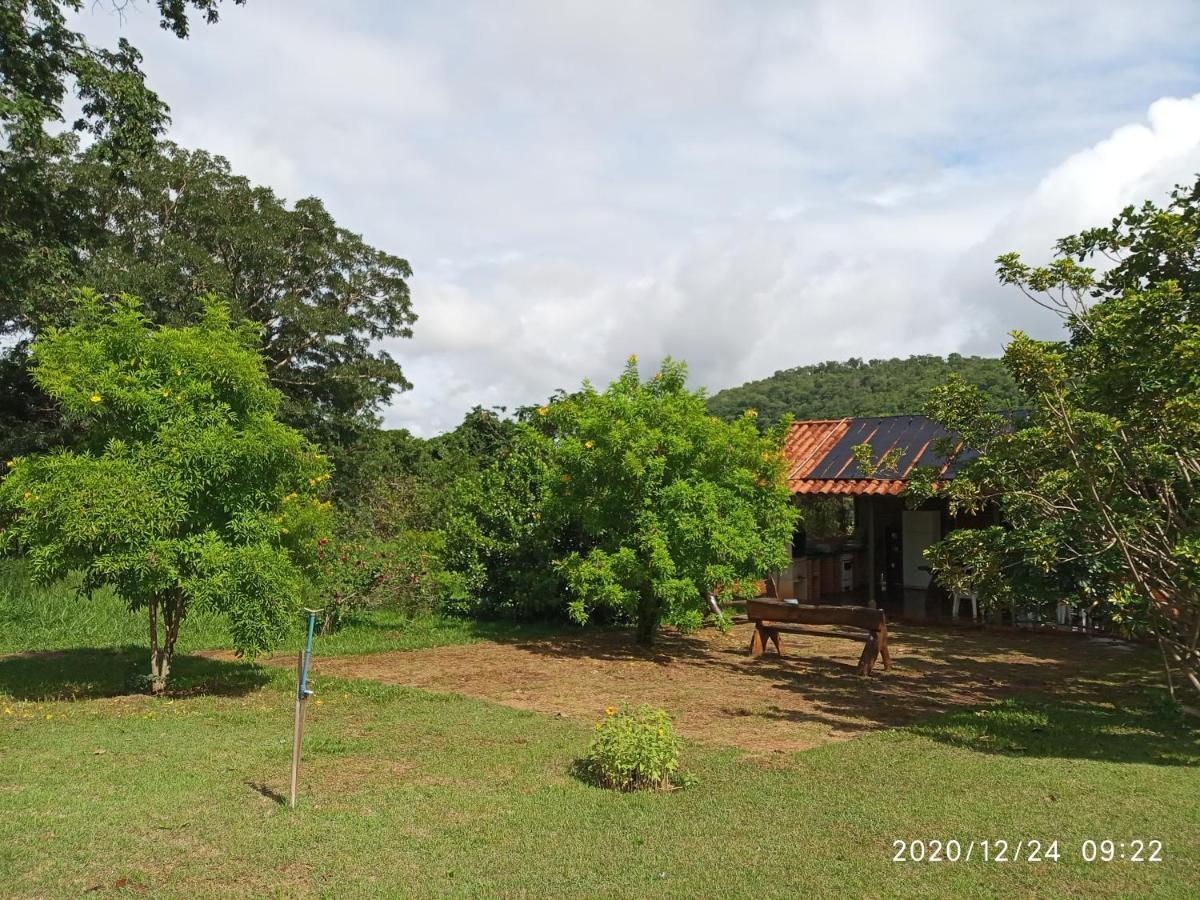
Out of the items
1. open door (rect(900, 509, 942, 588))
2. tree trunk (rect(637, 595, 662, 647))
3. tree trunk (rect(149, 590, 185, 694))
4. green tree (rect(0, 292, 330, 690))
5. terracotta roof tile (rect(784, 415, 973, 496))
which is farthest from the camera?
open door (rect(900, 509, 942, 588))

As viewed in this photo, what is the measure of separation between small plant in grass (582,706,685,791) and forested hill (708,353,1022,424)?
27344mm

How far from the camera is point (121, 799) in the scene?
18.4 feet

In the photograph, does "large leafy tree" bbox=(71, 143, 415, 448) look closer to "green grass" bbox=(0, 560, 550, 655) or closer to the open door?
"green grass" bbox=(0, 560, 550, 655)

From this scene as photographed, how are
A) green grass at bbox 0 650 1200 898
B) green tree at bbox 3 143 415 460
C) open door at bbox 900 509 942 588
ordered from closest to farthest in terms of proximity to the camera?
green grass at bbox 0 650 1200 898 → open door at bbox 900 509 942 588 → green tree at bbox 3 143 415 460

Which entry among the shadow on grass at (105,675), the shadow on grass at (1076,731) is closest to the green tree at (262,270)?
the shadow on grass at (105,675)

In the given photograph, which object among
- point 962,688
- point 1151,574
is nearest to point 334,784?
point 1151,574

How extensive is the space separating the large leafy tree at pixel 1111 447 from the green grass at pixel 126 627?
8.13 meters

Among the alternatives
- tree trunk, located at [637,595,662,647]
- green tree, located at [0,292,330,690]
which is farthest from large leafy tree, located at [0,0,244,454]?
tree trunk, located at [637,595,662,647]

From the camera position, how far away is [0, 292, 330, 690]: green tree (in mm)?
8164

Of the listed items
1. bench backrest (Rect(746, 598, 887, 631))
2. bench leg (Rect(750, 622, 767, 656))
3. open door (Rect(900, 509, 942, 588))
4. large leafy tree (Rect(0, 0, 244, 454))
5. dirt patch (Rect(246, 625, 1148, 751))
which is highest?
large leafy tree (Rect(0, 0, 244, 454))

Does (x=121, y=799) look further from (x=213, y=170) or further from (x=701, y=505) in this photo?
(x=213, y=170)

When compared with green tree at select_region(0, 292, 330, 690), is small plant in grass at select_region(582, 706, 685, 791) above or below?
below

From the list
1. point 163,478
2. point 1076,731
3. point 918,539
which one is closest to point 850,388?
point 918,539

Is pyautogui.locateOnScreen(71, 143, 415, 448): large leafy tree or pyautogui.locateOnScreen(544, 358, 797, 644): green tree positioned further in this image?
pyautogui.locateOnScreen(71, 143, 415, 448): large leafy tree
